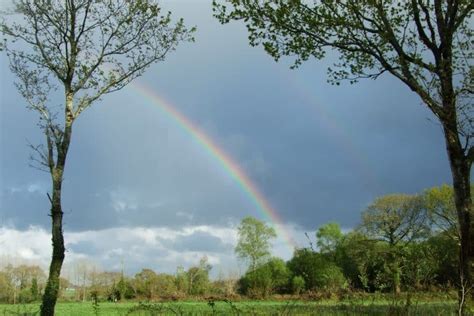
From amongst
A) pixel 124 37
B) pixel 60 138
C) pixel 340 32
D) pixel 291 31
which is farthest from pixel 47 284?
pixel 340 32

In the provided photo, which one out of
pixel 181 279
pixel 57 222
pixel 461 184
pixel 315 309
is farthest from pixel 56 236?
pixel 181 279

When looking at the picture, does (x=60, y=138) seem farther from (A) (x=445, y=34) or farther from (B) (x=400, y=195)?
(B) (x=400, y=195)

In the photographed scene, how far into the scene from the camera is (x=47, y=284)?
61.0 feet

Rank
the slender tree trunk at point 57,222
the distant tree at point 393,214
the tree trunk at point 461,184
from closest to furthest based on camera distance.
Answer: the tree trunk at point 461,184, the slender tree trunk at point 57,222, the distant tree at point 393,214

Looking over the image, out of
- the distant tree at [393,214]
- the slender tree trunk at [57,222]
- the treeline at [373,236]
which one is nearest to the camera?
the slender tree trunk at [57,222]

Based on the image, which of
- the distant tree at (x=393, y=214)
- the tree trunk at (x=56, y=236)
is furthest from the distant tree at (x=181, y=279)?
the tree trunk at (x=56, y=236)

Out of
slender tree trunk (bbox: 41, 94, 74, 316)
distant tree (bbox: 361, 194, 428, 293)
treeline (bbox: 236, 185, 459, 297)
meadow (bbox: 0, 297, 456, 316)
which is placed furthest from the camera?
distant tree (bbox: 361, 194, 428, 293)

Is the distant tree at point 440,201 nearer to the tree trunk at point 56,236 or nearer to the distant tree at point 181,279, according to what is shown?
the distant tree at point 181,279

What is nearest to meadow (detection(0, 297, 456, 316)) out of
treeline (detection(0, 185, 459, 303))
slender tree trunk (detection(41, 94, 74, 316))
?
slender tree trunk (detection(41, 94, 74, 316))

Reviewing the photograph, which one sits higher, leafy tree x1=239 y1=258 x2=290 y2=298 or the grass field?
leafy tree x1=239 y1=258 x2=290 y2=298

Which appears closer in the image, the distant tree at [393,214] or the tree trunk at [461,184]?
the tree trunk at [461,184]

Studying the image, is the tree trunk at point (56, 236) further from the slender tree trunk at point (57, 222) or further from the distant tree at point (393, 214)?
the distant tree at point (393, 214)

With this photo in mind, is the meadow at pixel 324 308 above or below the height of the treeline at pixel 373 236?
below

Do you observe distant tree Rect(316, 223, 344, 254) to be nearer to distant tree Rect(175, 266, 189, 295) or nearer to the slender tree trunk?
distant tree Rect(175, 266, 189, 295)
